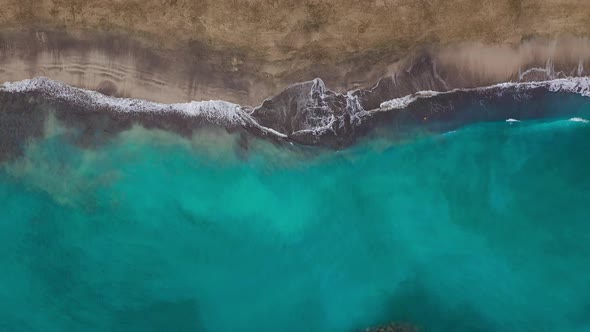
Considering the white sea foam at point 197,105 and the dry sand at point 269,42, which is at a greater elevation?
the dry sand at point 269,42

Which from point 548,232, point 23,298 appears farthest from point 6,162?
point 548,232

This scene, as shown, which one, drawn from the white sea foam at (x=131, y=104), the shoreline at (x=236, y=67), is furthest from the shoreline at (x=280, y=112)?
the shoreline at (x=236, y=67)

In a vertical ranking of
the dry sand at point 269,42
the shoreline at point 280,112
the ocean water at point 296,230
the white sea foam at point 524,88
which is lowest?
the ocean water at point 296,230

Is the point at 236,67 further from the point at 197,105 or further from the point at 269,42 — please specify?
the point at 197,105

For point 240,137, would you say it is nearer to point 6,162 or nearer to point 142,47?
point 142,47

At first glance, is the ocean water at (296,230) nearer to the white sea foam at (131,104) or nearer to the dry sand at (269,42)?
the white sea foam at (131,104)

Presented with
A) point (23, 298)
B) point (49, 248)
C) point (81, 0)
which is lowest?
point (23, 298)

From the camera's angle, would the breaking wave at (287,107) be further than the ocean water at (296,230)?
Yes

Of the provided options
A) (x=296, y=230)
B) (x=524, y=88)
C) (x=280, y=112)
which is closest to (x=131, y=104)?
(x=280, y=112)

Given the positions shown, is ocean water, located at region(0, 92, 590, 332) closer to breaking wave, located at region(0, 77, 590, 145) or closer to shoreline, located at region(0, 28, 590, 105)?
breaking wave, located at region(0, 77, 590, 145)

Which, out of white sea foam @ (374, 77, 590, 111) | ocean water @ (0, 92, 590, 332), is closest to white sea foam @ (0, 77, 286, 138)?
ocean water @ (0, 92, 590, 332)
